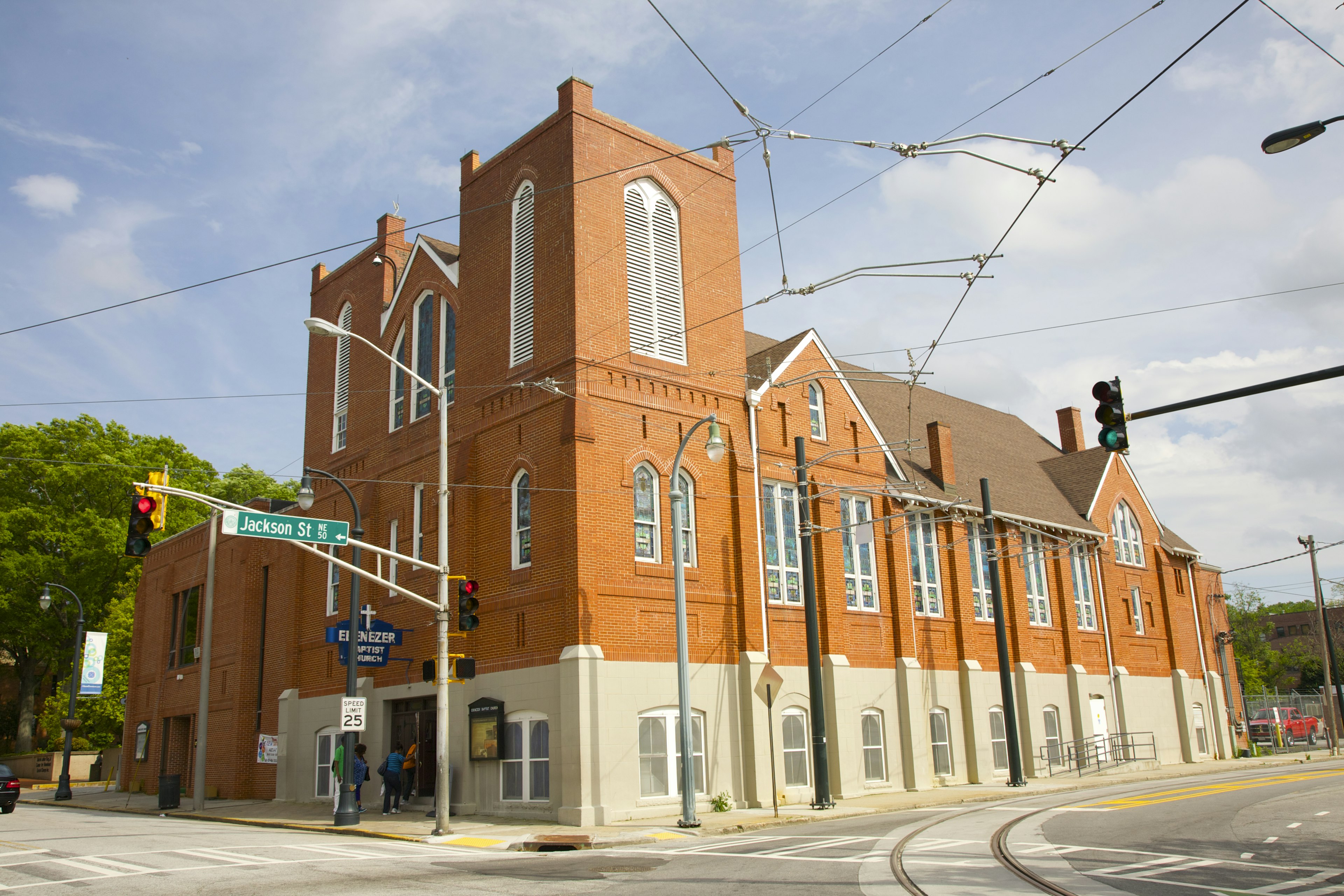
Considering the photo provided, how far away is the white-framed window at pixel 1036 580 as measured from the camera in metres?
34.1

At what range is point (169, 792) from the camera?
94.2 feet

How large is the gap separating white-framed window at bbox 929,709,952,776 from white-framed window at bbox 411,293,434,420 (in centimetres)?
1651

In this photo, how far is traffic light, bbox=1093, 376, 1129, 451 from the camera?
13.0m

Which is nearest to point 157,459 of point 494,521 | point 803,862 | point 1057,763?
point 494,521

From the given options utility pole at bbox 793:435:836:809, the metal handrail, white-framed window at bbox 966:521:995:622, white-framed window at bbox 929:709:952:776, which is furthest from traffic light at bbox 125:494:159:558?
the metal handrail

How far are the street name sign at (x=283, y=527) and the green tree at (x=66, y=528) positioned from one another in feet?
113

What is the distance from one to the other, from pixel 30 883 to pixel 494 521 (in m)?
12.6

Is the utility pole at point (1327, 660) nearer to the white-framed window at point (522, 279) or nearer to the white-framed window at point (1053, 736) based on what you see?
the white-framed window at point (1053, 736)

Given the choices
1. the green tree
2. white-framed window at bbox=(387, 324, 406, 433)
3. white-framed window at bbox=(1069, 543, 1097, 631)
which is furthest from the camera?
the green tree

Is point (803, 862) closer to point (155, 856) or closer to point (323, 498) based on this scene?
point (155, 856)

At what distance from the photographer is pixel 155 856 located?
15188mm

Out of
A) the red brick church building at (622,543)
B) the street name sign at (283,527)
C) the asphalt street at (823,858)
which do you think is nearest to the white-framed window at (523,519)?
the red brick church building at (622,543)

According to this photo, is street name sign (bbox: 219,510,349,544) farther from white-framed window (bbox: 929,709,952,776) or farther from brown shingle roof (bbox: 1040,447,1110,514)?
brown shingle roof (bbox: 1040,447,1110,514)

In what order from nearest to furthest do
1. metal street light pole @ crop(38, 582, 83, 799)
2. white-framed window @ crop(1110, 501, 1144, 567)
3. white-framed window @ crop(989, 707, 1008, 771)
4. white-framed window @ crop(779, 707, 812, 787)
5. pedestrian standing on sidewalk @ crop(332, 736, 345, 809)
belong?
pedestrian standing on sidewalk @ crop(332, 736, 345, 809) < white-framed window @ crop(779, 707, 812, 787) < white-framed window @ crop(989, 707, 1008, 771) < metal street light pole @ crop(38, 582, 83, 799) < white-framed window @ crop(1110, 501, 1144, 567)
